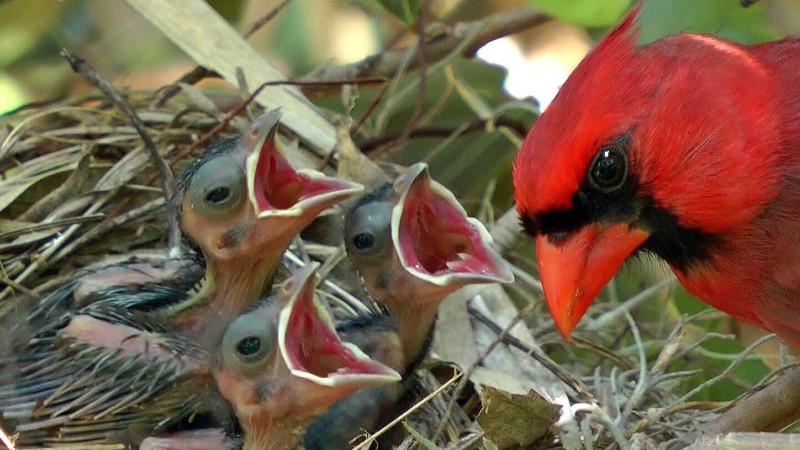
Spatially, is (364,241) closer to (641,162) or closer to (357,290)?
(357,290)

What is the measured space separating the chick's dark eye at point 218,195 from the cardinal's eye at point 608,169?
68 cm

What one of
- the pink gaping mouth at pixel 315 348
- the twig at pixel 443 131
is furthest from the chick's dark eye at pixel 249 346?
the twig at pixel 443 131

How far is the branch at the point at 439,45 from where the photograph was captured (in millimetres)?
2793

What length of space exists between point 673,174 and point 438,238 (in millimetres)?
529

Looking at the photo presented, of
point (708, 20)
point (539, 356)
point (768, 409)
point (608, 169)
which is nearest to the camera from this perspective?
point (608, 169)

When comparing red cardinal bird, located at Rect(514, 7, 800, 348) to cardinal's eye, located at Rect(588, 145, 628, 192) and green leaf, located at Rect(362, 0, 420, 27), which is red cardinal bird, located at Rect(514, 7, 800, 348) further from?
green leaf, located at Rect(362, 0, 420, 27)

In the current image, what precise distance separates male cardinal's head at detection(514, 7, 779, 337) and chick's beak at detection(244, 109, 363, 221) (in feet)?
1.26

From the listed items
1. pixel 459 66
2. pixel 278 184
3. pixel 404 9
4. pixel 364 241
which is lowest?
pixel 364 241

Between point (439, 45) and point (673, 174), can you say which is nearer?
point (673, 174)

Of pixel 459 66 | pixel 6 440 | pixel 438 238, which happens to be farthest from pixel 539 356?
pixel 6 440

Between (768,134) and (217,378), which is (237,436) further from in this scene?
(768,134)

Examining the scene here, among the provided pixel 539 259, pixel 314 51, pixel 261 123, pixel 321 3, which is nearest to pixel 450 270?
pixel 539 259

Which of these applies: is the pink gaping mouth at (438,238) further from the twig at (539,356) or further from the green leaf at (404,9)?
the green leaf at (404,9)

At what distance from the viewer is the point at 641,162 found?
5.73 ft
